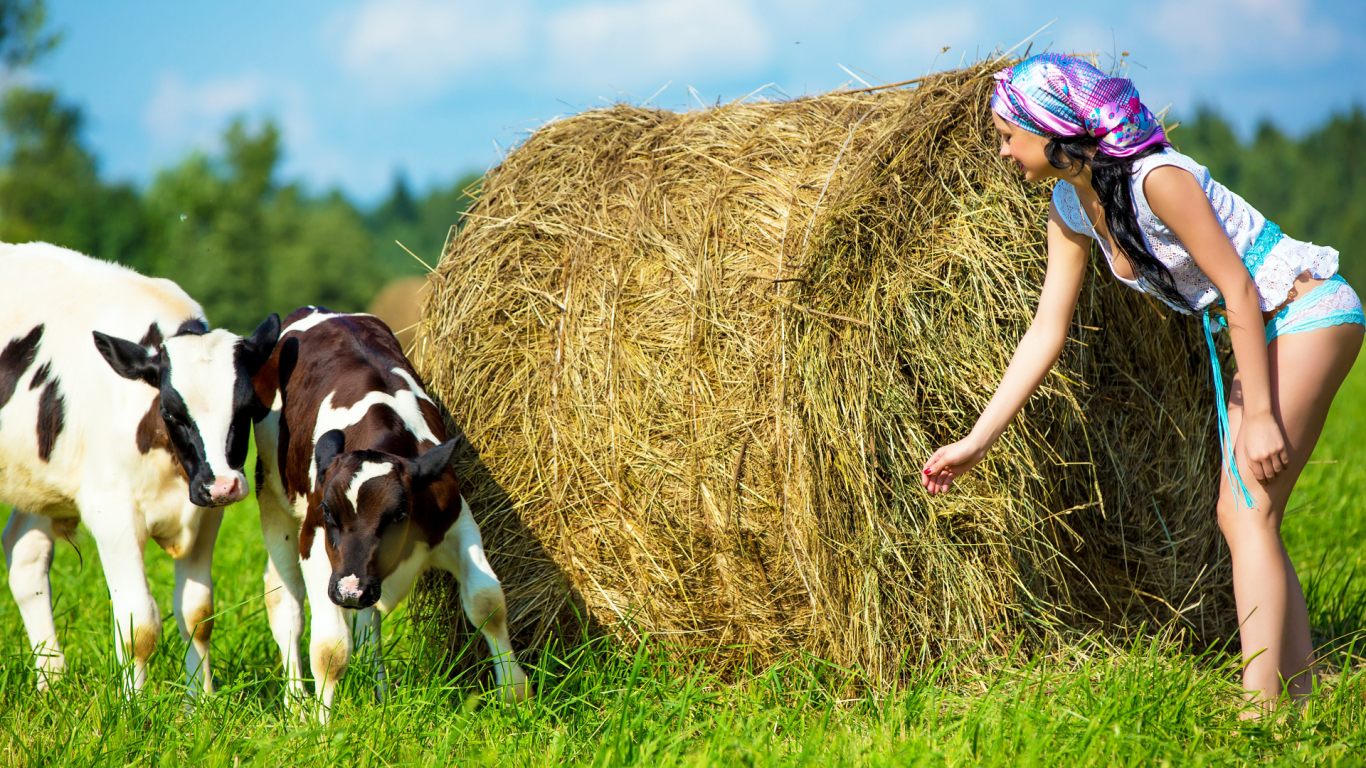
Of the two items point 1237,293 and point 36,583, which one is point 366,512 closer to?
point 36,583

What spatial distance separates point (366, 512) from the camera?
314 centimetres

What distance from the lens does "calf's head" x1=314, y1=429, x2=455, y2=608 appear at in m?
3.10

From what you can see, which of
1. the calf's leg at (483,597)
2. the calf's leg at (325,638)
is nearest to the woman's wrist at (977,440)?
the calf's leg at (483,597)

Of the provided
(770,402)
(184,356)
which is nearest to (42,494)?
(184,356)

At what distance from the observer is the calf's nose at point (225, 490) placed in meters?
3.48

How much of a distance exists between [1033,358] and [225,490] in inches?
119

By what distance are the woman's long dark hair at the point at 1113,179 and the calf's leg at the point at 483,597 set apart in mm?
2483

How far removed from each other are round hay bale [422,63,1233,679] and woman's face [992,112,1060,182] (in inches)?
19.4

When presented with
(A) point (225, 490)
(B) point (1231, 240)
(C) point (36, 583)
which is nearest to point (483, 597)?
(A) point (225, 490)

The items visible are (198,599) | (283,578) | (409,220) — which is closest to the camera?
(198,599)

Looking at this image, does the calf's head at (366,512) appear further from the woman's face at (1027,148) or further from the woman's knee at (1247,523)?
the woman's knee at (1247,523)

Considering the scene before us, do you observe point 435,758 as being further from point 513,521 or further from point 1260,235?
point 1260,235

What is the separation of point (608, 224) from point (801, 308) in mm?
1096

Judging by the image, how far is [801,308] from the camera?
3389 millimetres
